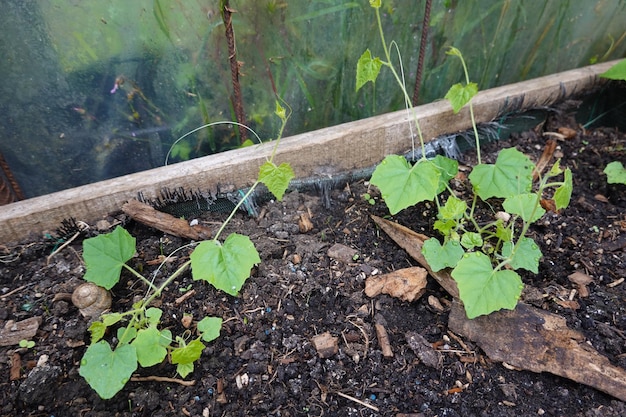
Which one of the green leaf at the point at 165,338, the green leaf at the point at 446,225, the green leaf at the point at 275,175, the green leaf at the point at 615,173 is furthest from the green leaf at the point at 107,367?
the green leaf at the point at 615,173

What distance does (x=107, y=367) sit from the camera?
124 cm

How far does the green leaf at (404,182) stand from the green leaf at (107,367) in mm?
935

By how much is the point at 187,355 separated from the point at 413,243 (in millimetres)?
887

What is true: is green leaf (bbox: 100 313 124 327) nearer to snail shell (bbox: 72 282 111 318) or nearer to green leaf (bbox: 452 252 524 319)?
snail shell (bbox: 72 282 111 318)

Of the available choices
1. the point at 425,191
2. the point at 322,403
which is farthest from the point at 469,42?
the point at 322,403

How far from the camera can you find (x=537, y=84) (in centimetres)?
231

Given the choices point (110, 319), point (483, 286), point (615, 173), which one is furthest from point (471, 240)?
point (110, 319)

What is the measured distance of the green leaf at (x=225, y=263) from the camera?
137cm

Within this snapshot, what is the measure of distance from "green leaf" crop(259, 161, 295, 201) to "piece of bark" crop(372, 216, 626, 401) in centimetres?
71

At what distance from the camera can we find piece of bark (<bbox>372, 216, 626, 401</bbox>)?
1354mm

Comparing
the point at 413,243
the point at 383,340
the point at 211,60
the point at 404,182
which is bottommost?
the point at 383,340

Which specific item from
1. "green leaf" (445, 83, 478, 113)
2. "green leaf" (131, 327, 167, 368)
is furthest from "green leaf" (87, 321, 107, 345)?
"green leaf" (445, 83, 478, 113)

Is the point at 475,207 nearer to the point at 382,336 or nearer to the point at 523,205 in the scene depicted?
the point at 523,205

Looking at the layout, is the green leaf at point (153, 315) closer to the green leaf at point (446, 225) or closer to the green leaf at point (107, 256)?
the green leaf at point (107, 256)
